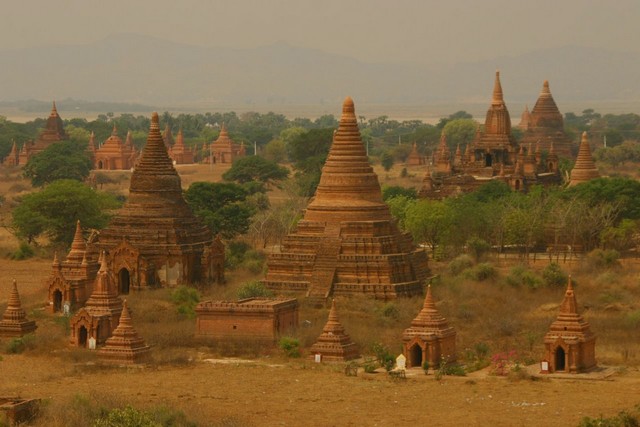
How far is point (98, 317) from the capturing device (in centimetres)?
4316

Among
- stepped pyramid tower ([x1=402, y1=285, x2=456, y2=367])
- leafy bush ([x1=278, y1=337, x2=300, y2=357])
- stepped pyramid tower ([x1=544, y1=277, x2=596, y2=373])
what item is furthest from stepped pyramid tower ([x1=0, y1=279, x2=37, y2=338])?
stepped pyramid tower ([x1=544, y1=277, x2=596, y2=373])

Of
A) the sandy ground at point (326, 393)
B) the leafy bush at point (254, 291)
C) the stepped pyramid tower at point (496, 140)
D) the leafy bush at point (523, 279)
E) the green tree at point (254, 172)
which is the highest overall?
the stepped pyramid tower at point (496, 140)

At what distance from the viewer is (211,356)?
1647 inches

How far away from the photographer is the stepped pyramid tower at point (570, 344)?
38375 mm

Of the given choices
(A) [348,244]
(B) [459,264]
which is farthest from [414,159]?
(A) [348,244]

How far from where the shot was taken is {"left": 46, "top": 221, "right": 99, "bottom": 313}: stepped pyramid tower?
49.6 metres

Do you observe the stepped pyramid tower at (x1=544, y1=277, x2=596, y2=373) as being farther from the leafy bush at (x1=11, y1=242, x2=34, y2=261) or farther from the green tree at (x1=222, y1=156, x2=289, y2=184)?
the green tree at (x1=222, y1=156, x2=289, y2=184)

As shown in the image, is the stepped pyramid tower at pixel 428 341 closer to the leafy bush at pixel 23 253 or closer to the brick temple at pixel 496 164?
the leafy bush at pixel 23 253

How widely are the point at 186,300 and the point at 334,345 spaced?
9.75 m

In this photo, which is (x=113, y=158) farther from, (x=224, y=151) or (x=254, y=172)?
(x=254, y=172)

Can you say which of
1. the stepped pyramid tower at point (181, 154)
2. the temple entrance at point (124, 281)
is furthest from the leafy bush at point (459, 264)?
the stepped pyramid tower at point (181, 154)

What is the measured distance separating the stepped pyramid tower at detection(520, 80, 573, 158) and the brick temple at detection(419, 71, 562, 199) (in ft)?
71.6

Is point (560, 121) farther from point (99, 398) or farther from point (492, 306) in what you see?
point (99, 398)

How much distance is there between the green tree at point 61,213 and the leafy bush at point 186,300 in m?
14.8
